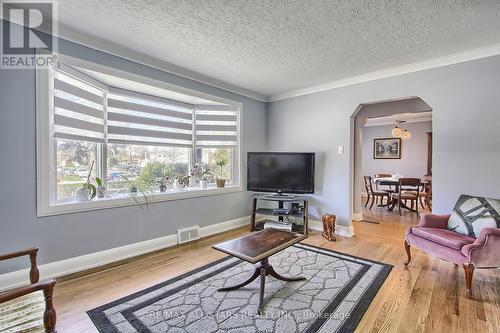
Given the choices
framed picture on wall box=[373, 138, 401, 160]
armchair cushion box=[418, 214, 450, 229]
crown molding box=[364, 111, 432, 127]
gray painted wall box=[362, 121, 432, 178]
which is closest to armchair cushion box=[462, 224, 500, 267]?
armchair cushion box=[418, 214, 450, 229]

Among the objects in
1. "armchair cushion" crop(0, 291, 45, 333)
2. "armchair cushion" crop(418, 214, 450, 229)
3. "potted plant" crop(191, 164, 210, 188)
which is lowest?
"armchair cushion" crop(0, 291, 45, 333)

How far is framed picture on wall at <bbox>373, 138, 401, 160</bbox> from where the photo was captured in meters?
7.67

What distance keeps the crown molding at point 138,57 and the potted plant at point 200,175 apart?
138 cm

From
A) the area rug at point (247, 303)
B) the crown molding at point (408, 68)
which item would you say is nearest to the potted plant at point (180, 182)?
the area rug at point (247, 303)

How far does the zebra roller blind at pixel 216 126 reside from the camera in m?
4.06

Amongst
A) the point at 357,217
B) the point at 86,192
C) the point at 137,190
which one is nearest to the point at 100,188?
the point at 86,192

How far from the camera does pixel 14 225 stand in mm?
2199

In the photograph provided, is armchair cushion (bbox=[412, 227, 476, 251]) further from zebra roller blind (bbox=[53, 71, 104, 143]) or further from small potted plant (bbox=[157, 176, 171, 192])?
zebra roller blind (bbox=[53, 71, 104, 143])

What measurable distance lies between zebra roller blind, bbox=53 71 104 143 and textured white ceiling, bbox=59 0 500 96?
1.89 feet

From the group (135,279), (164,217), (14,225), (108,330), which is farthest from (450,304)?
(14,225)

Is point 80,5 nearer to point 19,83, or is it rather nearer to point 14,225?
point 19,83

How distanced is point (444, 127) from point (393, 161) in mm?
5242

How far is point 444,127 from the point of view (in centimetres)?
303

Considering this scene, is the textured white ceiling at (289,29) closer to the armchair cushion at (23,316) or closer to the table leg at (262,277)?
the table leg at (262,277)
